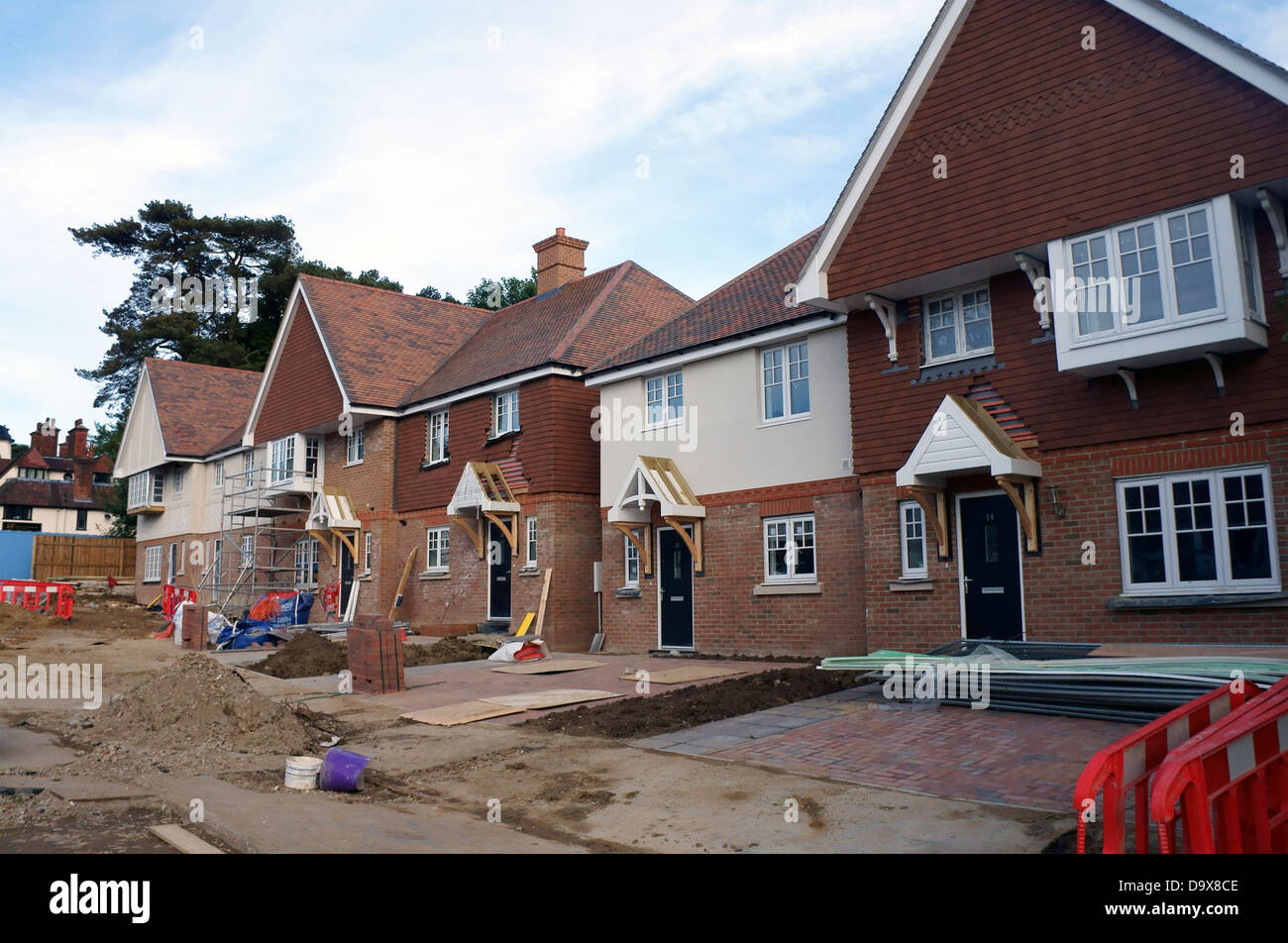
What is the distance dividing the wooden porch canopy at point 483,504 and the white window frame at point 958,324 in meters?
10.9

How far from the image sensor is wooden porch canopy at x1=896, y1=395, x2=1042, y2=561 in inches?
496

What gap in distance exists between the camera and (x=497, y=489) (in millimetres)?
22547

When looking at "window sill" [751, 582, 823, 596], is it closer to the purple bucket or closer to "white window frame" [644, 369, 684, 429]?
"white window frame" [644, 369, 684, 429]

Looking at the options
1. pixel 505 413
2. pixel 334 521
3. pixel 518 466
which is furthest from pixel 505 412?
pixel 334 521

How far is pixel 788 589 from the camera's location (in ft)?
53.8

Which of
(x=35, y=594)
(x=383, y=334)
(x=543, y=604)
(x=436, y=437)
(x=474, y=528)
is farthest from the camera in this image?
(x=35, y=594)

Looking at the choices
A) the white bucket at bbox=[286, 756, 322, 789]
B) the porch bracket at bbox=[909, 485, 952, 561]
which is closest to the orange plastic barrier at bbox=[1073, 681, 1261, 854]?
the white bucket at bbox=[286, 756, 322, 789]

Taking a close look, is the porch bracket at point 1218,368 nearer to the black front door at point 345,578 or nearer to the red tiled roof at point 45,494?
the black front door at point 345,578

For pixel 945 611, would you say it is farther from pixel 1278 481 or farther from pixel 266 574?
pixel 266 574

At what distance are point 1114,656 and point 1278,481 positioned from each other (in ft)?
10.1

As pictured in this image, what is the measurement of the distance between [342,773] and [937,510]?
9193 millimetres

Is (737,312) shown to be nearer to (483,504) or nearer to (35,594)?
(483,504)

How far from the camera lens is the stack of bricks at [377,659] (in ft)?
45.8
